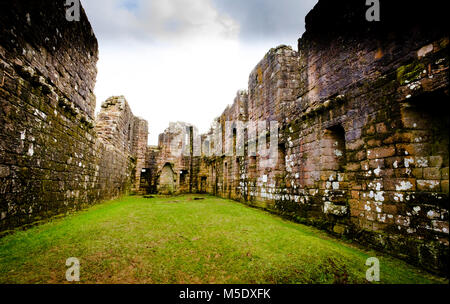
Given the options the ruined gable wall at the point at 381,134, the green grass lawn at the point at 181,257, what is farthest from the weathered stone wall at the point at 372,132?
the green grass lawn at the point at 181,257

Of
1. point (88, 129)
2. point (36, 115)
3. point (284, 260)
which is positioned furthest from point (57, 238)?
point (88, 129)

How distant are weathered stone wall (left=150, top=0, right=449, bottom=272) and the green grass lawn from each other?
61 cm

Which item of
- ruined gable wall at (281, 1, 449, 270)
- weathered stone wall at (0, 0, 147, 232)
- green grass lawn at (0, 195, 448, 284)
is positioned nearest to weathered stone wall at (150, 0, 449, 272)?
ruined gable wall at (281, 1, 449, 270)

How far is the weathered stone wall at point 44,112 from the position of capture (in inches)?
130

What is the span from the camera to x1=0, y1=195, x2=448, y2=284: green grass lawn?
228 centimetres

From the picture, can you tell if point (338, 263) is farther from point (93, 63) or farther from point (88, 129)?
point (93, 63)

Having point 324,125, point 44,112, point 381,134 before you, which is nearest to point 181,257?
point 381,134

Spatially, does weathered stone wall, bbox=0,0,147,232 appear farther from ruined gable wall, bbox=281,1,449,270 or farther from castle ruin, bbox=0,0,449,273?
ruined gable wall, bbox=281,1,449,270

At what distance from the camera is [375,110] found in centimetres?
369

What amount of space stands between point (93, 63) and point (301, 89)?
280 inches

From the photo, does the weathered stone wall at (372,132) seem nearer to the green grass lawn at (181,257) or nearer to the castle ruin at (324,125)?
the castle ruin at (324,125)

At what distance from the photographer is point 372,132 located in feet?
12.2

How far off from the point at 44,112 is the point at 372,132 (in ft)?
22.0

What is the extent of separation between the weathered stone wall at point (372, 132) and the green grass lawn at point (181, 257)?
611 mm
